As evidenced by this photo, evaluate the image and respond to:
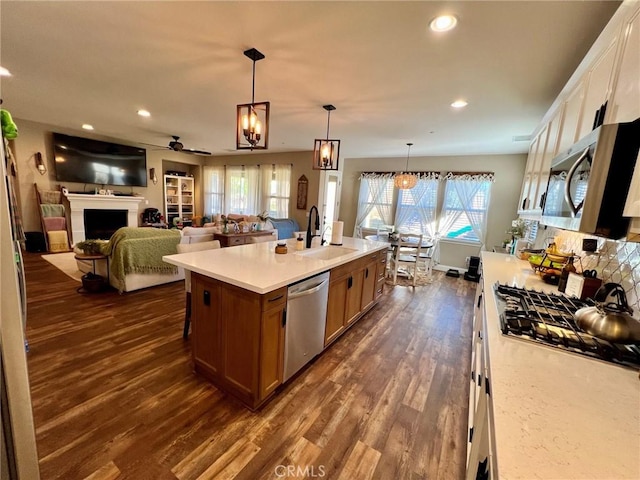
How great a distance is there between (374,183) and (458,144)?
2.25m

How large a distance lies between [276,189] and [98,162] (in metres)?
4.24

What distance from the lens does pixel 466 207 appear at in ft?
18.5

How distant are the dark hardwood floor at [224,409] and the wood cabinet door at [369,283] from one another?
1.24 feet

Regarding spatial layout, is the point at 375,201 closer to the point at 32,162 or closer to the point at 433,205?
the point at 433,205

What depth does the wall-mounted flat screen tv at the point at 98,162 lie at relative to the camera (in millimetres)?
5719

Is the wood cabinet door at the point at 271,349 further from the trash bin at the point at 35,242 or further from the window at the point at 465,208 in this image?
the trash bin at the point at 35,242

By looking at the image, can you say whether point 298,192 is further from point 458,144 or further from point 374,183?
point 458,144

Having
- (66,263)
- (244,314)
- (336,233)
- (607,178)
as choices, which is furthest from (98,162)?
(607,178)

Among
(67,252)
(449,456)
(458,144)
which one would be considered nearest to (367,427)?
(449,456)

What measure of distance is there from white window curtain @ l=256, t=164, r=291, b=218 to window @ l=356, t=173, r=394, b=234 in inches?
77.4

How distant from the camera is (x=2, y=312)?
31.5 inches

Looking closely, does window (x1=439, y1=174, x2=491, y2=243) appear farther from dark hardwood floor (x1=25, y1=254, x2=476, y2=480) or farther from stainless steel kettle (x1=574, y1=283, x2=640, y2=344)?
stainless steel kettle (x1=574, y1=283, x2=640, y2=344)

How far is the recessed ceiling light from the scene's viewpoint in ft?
5.12

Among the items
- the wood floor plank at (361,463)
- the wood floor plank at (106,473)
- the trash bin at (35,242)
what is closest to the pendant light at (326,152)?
the wood floor plank at (361,463)
